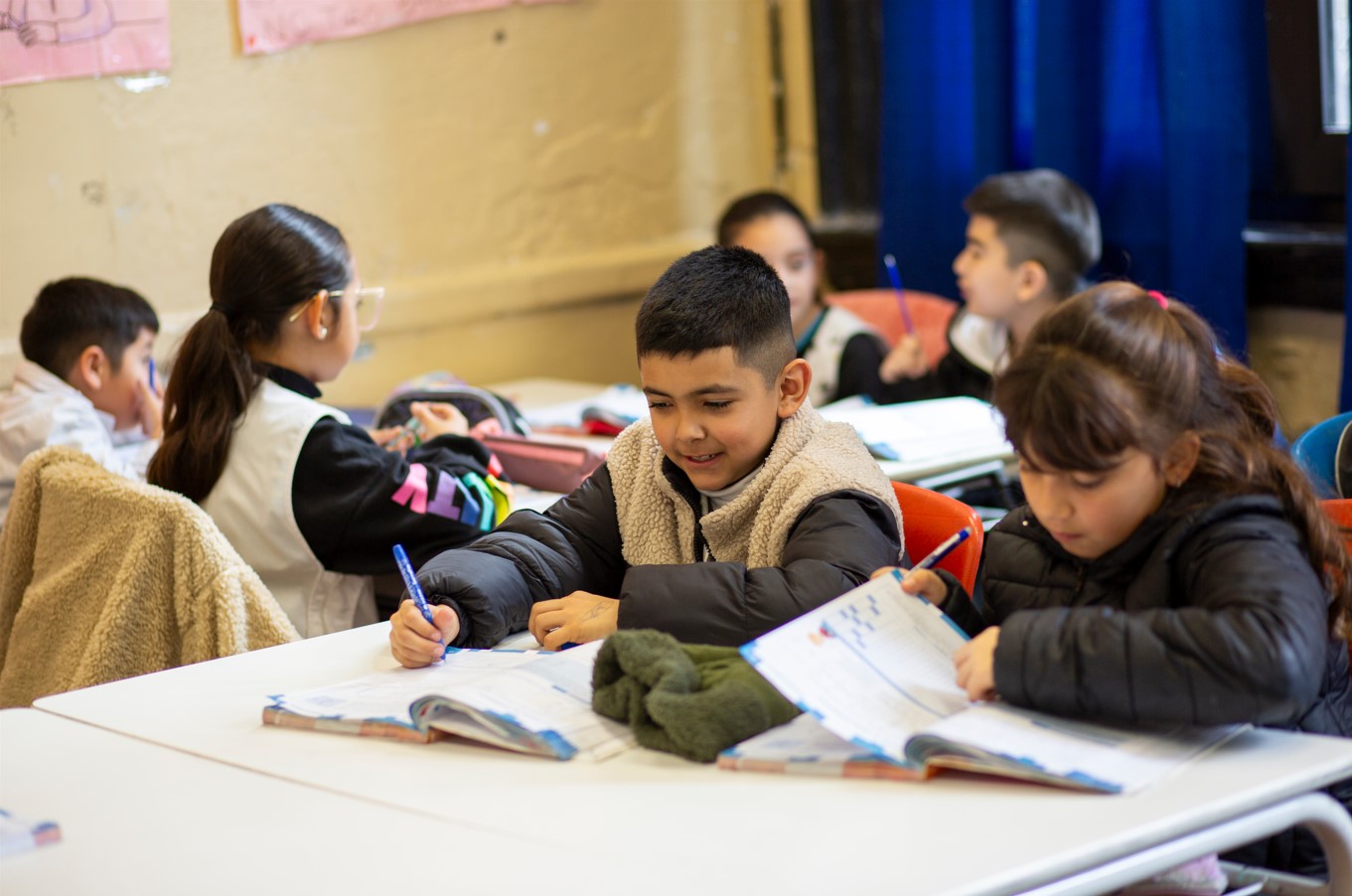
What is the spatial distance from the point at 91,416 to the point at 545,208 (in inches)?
62.2

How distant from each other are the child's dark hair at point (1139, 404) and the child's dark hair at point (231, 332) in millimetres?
1188

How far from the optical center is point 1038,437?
1221 millimetres

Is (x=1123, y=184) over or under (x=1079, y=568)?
over

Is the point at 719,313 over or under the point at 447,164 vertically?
under

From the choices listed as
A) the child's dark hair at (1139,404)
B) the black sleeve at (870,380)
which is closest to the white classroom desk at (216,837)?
the child's dark hair at (1139,404)

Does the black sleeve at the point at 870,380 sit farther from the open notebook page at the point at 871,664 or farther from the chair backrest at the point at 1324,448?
the open notebook page at the point at 871,664

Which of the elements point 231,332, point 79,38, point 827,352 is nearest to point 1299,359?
point 827,352

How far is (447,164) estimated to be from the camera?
3.65m

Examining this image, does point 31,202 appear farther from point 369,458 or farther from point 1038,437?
point 1038,437

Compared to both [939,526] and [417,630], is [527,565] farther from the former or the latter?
[939,526]

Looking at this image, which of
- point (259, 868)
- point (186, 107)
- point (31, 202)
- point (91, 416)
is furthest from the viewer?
point (186, 107)

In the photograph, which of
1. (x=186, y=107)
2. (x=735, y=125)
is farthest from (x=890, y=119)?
(x=186, y=107)

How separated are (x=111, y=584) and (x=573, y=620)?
629 mm

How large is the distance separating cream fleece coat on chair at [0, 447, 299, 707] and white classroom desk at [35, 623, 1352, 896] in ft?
1.50
